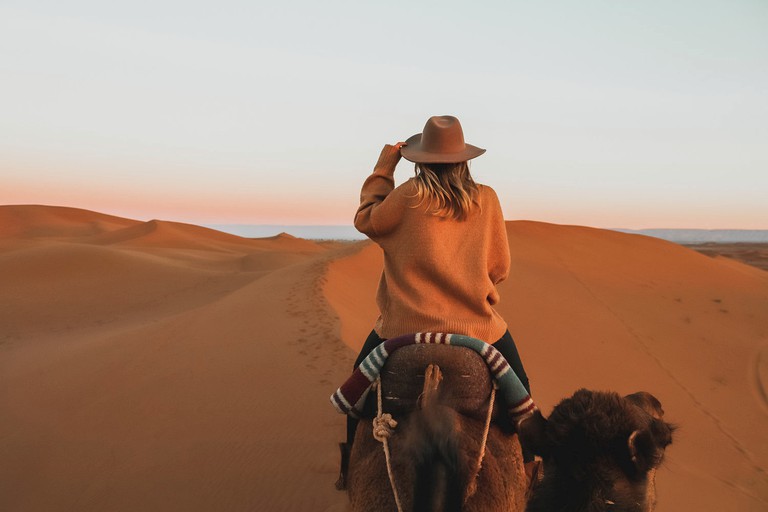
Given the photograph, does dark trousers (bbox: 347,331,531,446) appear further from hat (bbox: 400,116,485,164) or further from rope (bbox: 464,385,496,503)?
hat (bbox: 400,116,485,164)

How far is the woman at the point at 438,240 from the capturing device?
9.71 ft

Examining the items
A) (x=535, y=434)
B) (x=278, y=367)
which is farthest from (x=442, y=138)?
(x=278, y=367)

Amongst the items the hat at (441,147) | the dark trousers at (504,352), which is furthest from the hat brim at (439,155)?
the dark trousers at (504,352)

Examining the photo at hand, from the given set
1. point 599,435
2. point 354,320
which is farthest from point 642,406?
point 354,320

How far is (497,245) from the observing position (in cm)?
325

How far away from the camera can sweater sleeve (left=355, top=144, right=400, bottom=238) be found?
3.04 metres

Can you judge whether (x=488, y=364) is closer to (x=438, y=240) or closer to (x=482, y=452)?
(x=482, y=452)

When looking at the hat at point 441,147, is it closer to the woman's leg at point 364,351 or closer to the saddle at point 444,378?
the saddle at point 444,378

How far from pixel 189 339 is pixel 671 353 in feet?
32.5

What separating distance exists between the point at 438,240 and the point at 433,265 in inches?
5.4

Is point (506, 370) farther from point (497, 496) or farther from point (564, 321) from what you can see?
point (564, 321)

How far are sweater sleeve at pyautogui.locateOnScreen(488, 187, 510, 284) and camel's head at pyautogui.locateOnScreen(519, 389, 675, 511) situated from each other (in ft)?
3.52

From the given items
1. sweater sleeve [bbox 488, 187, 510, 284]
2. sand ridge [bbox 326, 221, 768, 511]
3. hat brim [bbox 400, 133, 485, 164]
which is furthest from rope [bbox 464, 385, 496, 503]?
sand ridge [bbox 326, 221, 768, 511]

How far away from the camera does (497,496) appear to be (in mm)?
2453
